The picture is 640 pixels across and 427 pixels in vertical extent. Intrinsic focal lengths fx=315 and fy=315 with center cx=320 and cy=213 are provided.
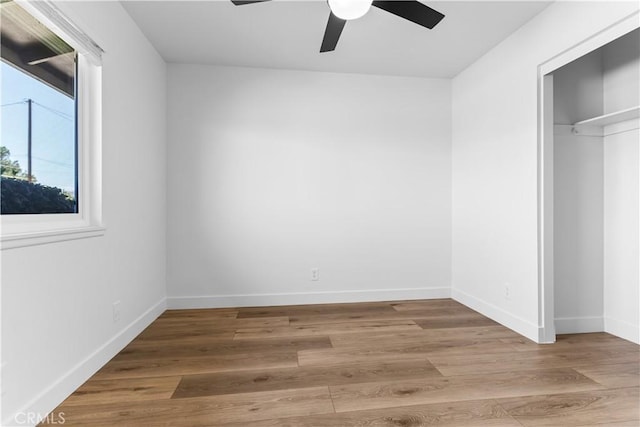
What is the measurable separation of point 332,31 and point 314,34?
21.7 inches

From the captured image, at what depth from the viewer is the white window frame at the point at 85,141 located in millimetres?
1644

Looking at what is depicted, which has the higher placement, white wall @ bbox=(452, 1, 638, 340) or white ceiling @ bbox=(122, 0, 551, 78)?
white ceiling @ bbox=(122, 0, 551, 78)

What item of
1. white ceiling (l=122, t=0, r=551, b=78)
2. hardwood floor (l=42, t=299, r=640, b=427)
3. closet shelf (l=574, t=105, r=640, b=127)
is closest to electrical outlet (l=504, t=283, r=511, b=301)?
hardwood floor (l=42, t=299, r=640, b=427)

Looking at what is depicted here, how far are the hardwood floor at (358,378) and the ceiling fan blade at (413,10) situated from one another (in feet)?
7.07

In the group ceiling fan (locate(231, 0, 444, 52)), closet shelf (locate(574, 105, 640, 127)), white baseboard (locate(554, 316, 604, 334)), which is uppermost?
ceiling fan (locate(231, 0, 444, 52))

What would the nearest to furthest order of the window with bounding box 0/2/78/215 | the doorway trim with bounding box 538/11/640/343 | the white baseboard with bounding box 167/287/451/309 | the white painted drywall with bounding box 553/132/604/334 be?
1. the window with bounding box 0/2/78/215
2. the doorway trim with bounding box 538/11/640/343
3. the white painted drywall with bounding box 553/132/604/334
4. the white baseboard with bounding box 167/287/451/309

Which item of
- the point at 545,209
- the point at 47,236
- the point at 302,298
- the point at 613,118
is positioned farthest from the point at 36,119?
the point at 613,118

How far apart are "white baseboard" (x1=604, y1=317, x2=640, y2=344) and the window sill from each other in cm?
379

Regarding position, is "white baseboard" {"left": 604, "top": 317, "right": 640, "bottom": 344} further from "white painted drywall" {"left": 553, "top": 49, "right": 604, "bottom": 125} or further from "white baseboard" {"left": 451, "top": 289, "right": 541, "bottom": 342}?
"white painted drywall" {"left": 553, "top": 49, "right": 604, "bottom": 125}

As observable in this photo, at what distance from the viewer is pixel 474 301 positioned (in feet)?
10.4

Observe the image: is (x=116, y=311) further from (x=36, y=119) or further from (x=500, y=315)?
(x=500, y=315)

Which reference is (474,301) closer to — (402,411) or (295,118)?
(402,411)

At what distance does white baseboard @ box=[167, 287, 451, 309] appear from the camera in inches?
126

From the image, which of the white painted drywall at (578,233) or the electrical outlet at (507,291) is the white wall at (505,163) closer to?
the electrical outlet at (507,291)
